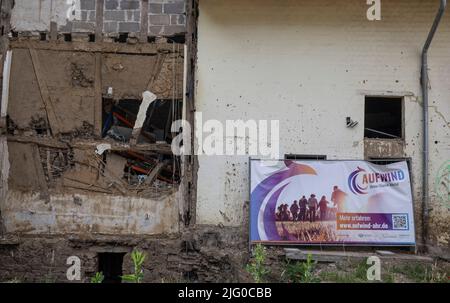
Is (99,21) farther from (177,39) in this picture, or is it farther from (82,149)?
(82,149)

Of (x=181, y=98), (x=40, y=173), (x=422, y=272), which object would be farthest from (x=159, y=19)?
(x=422, y=272)

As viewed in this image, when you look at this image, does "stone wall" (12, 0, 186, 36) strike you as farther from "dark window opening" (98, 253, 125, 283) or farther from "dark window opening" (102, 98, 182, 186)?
"dark window opening" (98, 253, 125, 283)

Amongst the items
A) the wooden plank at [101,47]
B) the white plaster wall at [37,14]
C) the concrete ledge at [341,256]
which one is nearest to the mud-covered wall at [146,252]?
the concrete ledge at [341,256]

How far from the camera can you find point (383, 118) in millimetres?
10305

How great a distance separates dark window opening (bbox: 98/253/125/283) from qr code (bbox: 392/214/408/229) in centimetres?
525

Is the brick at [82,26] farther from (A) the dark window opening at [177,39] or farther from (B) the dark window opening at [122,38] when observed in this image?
(A) the dark window opening at [177,39]

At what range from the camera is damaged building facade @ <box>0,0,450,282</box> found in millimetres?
9445

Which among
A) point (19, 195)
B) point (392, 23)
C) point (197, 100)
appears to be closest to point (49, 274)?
point (19, 195)

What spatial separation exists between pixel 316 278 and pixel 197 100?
4.00m

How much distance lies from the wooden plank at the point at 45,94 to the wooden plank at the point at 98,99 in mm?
752

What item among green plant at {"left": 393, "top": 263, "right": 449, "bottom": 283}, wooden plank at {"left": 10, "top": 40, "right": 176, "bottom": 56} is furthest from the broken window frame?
wooden plank at {"left": 10, "top": 40, "right": 176, "bottom": 56}

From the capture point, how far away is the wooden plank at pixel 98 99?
9.55m

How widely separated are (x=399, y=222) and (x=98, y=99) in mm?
6262

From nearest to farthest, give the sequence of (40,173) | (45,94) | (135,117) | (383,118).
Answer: (40,173), (45,94), (135,117), (383,118)
